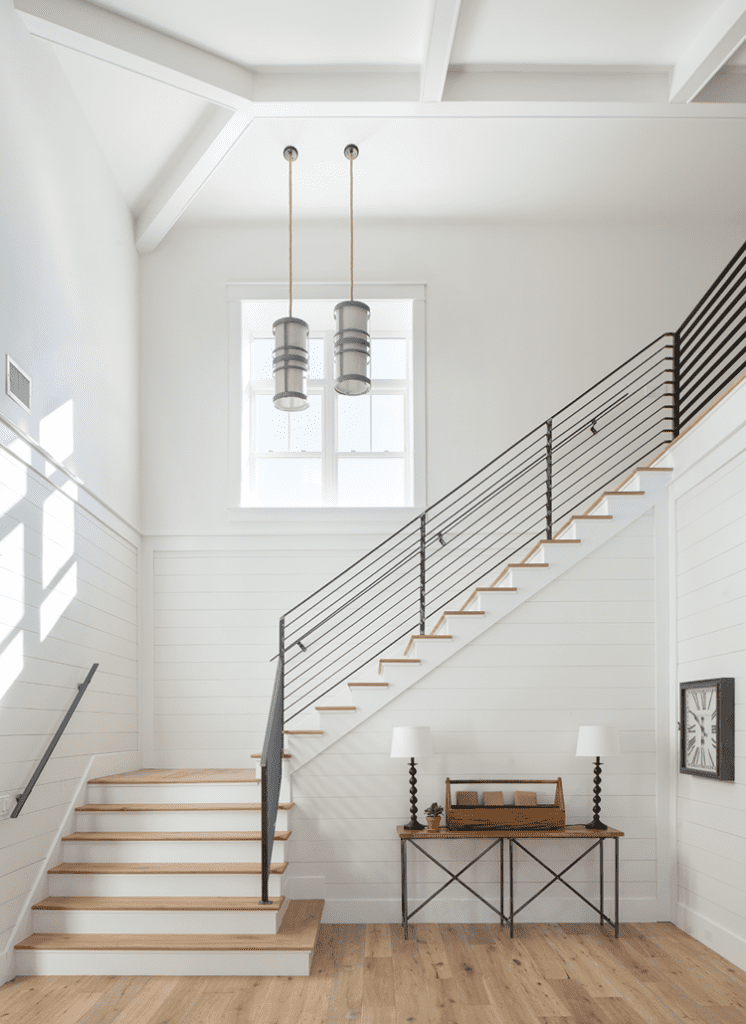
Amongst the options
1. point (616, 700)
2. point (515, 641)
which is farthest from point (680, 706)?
point (515, 641)

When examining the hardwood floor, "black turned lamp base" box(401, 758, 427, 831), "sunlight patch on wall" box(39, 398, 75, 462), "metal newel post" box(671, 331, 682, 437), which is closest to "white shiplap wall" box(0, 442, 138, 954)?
"sunlight patch on wall" box(39, 398, 75, 462)

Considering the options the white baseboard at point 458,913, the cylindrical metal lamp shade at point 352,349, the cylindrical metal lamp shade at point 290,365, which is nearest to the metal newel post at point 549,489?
the cylindrical metal lamp shade at point 352,349

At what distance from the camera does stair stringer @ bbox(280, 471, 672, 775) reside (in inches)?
239

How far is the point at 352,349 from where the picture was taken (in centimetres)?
658

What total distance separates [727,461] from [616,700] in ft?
6.12

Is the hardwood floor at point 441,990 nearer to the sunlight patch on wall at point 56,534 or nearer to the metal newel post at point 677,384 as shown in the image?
the sunlight patch on wall at point 56,534

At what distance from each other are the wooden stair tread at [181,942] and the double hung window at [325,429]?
3.68 metres

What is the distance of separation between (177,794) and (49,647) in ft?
4.52

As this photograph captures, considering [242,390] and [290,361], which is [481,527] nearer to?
[290,361]

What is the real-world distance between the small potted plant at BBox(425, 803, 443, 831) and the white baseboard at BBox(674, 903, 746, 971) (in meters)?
1.62

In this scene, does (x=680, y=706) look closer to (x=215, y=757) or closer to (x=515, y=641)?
(x=515, y=641)

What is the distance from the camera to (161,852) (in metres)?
5.50

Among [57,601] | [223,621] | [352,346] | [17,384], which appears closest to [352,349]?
[352,346]

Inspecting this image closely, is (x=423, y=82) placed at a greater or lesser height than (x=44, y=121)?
greater
